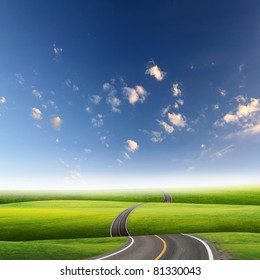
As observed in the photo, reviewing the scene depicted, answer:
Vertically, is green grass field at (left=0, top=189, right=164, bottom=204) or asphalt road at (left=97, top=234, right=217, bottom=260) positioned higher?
green grass field at (left=0, top=189, right=164, bottom=204)

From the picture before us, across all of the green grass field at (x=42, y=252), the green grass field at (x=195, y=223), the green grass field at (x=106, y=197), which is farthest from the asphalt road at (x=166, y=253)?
the green grass field at (x=106, y=197)

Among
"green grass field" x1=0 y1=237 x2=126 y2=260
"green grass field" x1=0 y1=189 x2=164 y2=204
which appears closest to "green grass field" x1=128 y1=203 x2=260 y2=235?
"green grass field" x1=0 y1=237 x2=126 y2=260

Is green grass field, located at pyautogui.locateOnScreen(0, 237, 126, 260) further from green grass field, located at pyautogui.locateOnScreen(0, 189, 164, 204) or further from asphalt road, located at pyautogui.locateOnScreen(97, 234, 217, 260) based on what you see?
green grass field, located at pyautogui.locateOnScreen(0, 189, 164, 204)

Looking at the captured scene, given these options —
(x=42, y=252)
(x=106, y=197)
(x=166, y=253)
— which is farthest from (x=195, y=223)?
(x=106, y=197)

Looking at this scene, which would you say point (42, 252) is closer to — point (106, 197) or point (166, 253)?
point (166, 253)

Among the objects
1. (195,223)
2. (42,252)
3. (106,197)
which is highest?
(106,197)

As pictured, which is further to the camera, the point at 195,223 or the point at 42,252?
the point at 195,223

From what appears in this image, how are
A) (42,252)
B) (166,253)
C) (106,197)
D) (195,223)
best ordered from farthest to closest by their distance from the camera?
(106,197)
(195,223)
(42,252)
(166,253)

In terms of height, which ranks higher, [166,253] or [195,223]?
[166,253]
